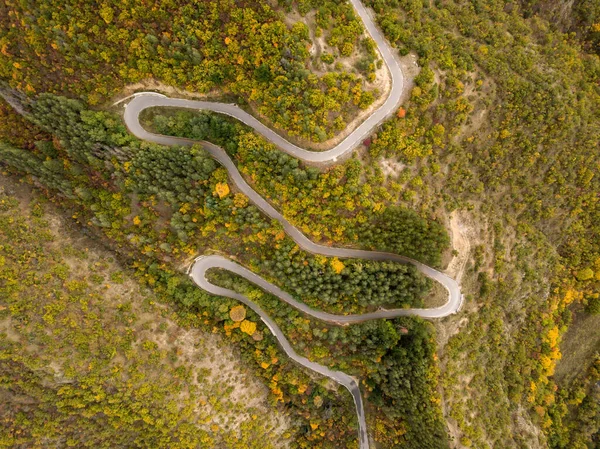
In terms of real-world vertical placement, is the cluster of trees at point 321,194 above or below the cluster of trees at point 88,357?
above

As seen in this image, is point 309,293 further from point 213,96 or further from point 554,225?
point 554,225

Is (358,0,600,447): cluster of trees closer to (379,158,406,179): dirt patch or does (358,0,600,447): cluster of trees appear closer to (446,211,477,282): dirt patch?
(379,158,406,179): dirt patch

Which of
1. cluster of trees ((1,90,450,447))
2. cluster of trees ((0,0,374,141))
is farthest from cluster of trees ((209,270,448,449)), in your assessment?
cluster of trees ((0,0,374,141))

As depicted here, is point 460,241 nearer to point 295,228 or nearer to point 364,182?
point 364,182

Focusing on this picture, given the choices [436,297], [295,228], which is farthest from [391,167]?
[436,297]

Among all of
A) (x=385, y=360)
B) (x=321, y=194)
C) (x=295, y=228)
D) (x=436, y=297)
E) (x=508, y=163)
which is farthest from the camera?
(x=385, y=360)

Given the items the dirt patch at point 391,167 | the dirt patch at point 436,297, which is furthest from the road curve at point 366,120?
the dirt patch at point 436,297

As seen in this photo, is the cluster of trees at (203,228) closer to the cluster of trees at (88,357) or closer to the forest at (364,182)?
the forest at (364,182)
